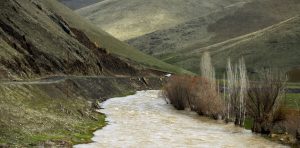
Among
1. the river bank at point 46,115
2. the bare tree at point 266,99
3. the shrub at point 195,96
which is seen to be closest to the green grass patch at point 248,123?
the bare tree at point 266,99

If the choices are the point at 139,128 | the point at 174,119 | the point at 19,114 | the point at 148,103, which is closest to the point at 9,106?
the point at 19,114

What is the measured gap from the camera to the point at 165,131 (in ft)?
199

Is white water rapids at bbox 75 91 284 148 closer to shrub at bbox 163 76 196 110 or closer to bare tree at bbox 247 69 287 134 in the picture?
bare tree at bbox 247 69 287 134

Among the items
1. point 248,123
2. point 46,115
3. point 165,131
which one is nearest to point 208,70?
point 248,123

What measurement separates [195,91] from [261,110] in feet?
74.5

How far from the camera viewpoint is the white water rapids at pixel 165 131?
171 feet

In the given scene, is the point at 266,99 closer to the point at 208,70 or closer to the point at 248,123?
the point at 248,123

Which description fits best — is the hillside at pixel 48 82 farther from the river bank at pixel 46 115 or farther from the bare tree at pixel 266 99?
the bare tree at pixel 266 99

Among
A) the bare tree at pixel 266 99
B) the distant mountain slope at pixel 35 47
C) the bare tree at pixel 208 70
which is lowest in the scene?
the bare tree at pixel 266 99

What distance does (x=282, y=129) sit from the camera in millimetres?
60812

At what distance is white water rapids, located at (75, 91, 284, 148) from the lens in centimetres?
5206

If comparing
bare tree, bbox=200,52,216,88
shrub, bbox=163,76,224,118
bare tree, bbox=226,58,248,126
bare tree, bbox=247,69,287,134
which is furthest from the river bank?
bare tree, bbox=200,52,216,88

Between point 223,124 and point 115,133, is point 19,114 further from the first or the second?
point 223,124

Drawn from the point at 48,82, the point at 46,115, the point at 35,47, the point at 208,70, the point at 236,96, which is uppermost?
the point at 35,47
